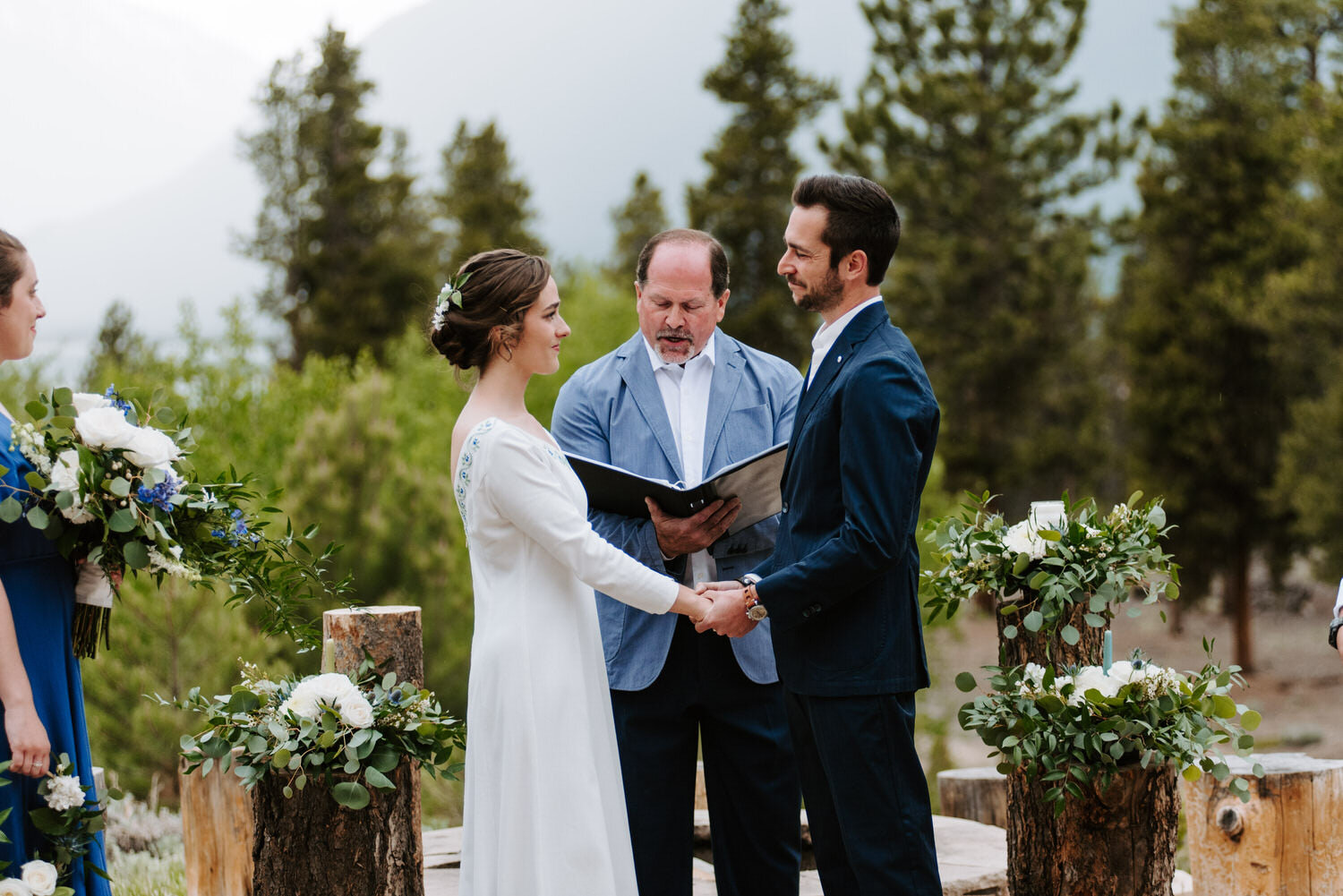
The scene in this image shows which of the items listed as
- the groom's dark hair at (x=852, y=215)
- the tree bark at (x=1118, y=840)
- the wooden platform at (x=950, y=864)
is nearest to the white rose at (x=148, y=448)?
the groom's dark hair at (x=852, y=215)

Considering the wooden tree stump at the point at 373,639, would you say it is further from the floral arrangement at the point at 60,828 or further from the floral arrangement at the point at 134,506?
the floral arrangement at the point at 60,828

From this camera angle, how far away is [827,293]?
2.69 m

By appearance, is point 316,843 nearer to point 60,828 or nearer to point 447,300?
point 60,828

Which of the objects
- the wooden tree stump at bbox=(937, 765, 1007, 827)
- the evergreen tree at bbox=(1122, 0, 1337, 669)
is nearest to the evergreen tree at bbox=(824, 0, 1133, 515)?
the evergreen tree at bbox=(1122, 0, 1337, 669)

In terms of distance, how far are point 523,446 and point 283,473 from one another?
24.2 ft

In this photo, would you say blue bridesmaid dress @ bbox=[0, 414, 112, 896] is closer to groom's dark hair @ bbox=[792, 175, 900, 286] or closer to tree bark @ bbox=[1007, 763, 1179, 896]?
groom's dark hair @ bbox=[792, 175, 900, 286]

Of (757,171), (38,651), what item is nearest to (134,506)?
(38,651)

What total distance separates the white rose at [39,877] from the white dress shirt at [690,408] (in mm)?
1605

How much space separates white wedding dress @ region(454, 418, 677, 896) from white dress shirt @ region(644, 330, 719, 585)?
2.07 feet

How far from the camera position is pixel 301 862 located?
2.86 meters

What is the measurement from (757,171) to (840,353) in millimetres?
20943

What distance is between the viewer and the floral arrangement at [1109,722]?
2902mm

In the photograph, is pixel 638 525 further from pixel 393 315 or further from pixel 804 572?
pixel 393 315

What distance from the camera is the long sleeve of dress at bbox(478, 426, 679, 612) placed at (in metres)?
2.51
